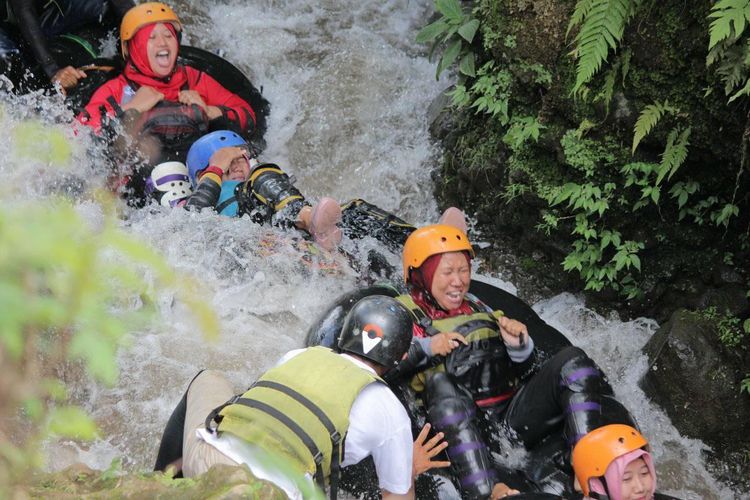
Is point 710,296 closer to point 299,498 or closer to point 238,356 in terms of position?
point 238,356

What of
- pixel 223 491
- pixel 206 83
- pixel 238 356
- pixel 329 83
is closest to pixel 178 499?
pixel 223 491

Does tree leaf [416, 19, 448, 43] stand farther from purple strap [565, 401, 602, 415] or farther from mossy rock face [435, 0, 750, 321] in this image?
purple strap [565, 401, 602, 415]

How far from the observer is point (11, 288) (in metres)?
1.14

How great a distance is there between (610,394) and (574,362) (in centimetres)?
23

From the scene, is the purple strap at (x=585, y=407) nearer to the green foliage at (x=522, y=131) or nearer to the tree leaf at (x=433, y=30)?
the green foliage at (x=522, y=131)

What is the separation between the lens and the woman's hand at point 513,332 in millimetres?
3988

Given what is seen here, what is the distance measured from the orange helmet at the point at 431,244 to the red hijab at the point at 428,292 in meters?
0.03

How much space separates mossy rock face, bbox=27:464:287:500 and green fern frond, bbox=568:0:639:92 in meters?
3.48

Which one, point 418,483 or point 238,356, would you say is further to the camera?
point 238,356

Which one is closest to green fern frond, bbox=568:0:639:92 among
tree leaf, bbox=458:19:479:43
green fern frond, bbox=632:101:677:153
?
green fern frond, bbox=632:101:677:153

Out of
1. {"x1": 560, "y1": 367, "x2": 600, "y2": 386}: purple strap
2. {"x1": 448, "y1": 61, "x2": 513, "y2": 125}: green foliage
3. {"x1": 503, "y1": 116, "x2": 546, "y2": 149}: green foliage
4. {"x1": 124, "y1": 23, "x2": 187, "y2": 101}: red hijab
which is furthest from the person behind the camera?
{"x1": 124, "y1": 23, "x2": 187, "y2": 101}: red hijab

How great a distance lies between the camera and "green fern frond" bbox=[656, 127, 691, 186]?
4.52 metres

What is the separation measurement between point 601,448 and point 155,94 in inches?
181

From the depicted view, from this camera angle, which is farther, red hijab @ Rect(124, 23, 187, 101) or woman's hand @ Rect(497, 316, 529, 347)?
red hijab @ Rect(124, 23, 187, 101)
